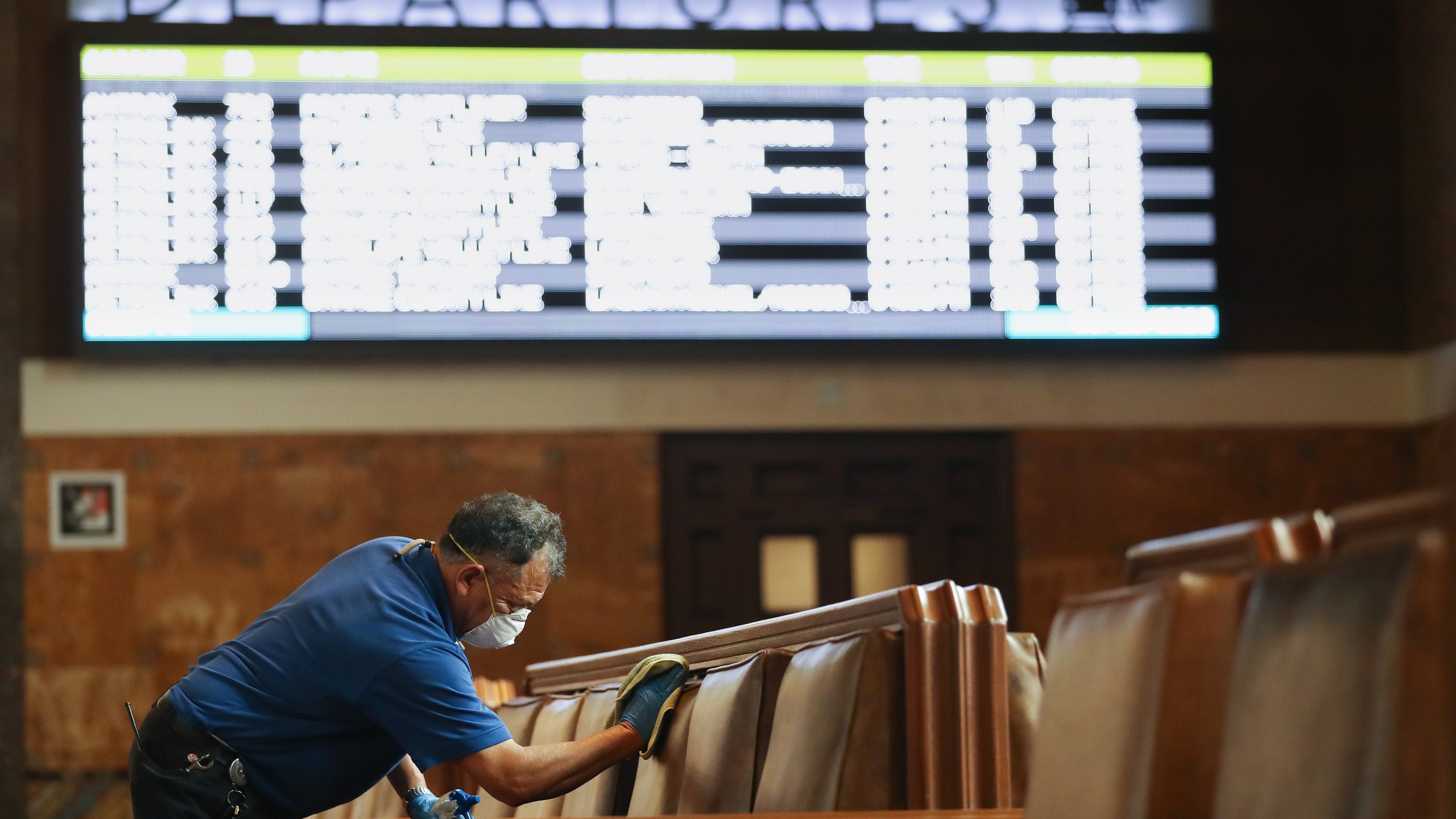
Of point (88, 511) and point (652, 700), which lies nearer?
point (652, 700)

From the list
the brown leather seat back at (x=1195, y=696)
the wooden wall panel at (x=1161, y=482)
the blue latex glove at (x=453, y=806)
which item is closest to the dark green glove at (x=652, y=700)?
the blue latex glove at (x=453, y=806)

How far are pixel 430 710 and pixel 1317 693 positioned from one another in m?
1.65

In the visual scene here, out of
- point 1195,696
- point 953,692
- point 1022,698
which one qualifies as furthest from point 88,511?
point 1195,696

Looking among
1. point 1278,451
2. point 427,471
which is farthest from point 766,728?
point 1278,451

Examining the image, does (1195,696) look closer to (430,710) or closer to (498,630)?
(430,710)

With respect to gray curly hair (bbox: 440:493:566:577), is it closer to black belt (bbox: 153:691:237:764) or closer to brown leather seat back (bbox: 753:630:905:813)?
black belt (bbox: 153:691:237:764)

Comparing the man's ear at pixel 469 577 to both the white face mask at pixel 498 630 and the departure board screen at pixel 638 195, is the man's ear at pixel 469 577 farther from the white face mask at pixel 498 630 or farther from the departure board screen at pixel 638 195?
the departure board screen at pixel 638 195

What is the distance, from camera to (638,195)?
5.00 meters

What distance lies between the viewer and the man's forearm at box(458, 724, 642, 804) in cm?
216

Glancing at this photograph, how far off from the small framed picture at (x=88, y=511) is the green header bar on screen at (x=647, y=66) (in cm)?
151

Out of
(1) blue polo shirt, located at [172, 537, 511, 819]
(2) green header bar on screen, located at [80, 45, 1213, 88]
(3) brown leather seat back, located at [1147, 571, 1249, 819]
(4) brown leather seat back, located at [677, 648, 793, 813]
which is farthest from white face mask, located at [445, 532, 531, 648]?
(2) green header bar on screen, located at [80, 45, 1213, 88]

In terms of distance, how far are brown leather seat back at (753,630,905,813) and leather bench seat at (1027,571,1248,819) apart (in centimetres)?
68

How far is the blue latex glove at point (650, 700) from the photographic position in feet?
7.29

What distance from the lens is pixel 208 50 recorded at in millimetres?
4980
